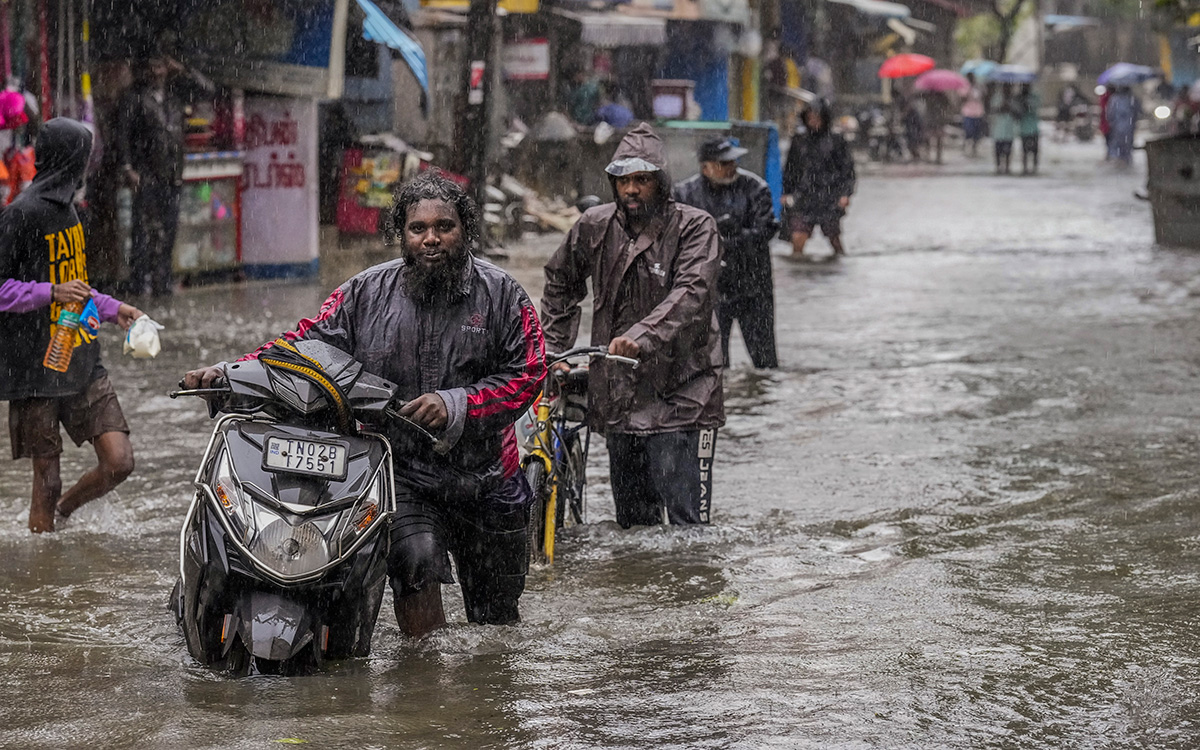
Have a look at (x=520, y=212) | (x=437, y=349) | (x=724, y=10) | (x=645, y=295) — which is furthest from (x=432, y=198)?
(x=724, y=10)

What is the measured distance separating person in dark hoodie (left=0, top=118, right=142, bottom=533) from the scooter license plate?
1910mm

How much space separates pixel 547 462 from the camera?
20.2 feet

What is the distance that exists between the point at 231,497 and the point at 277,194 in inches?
444

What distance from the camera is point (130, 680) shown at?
492cm

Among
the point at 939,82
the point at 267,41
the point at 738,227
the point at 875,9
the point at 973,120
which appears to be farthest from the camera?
the point at 875,9

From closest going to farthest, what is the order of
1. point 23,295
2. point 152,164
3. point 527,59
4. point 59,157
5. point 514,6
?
point 23,295 → point 59,157 → point 152,164 → point 527,59 → point 514,6

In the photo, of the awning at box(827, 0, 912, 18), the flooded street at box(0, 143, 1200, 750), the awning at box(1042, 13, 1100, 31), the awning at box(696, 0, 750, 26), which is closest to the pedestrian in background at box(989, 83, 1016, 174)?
the awning at box(696, 0, 750, 26)

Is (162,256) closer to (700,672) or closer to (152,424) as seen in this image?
(152,424)

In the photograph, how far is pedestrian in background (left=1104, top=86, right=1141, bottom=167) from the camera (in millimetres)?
35250

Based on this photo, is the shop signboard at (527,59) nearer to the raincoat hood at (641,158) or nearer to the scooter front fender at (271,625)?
the raincoat hood at (641,158)

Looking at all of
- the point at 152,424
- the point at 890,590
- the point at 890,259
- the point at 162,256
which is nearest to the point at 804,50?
the point at 890,259

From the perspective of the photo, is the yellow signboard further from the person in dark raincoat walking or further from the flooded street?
the person in dark raincoat walking

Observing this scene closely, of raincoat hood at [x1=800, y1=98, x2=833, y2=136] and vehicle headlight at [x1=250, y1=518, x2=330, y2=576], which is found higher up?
raincoat hood at [x1=800, y1=98, x2=833, y2=136]

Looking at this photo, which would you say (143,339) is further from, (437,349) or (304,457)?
(304,457)
